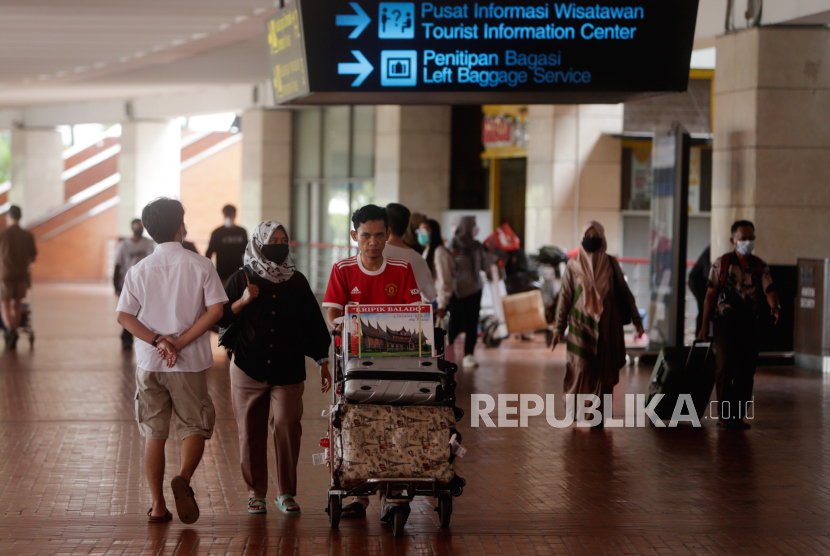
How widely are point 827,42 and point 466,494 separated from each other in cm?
862

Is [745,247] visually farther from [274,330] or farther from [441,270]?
[274,330]

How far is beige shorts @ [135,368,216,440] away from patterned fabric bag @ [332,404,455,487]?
0.82 metres

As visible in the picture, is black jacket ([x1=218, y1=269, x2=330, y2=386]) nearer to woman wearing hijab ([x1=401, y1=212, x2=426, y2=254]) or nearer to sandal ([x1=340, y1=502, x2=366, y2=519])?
sandal ([x1=340, y1=502, x2=366, y2=519])

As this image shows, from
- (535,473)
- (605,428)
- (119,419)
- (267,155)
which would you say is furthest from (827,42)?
(267,155)

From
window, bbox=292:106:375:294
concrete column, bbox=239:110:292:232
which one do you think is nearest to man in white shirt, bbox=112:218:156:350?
window, bbox=292:106:375:294

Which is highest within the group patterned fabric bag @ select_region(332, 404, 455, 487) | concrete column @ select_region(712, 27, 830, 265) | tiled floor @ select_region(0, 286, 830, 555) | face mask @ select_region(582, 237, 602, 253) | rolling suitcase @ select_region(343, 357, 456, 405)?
concrete column @ select_region(712, 27, 830, 265)

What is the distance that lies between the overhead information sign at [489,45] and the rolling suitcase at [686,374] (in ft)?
8.62

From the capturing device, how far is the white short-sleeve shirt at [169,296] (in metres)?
5.60

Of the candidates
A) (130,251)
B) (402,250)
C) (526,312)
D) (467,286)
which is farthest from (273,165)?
(402,250)

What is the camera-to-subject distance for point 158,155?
1251 inches

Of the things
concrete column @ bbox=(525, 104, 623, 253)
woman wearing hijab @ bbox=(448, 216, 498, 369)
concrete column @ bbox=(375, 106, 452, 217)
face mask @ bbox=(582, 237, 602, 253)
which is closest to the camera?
face mask @ bbox=(582, 237, 602, 253)

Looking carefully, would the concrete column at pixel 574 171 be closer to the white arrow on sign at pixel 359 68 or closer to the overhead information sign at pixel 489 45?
the overhead information sign at pixel 489 45

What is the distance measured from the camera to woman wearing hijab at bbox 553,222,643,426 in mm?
8695

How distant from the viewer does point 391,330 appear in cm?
549
